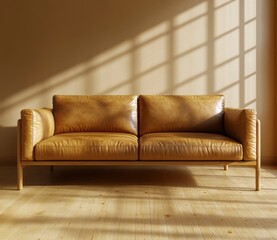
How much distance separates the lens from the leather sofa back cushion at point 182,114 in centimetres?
327

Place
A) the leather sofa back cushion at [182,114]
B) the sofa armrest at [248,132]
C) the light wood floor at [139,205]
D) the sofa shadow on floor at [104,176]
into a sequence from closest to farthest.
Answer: the light wood floor at [139,205]
the sofa armrest at [248,132]
the sofa shadow on floor at [104,176]
the leather sofa back cushion at [182,114]

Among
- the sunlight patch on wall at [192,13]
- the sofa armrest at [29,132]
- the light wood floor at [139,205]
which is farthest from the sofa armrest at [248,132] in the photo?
the sofa armrest at [29,132]

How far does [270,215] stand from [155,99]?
1.64m

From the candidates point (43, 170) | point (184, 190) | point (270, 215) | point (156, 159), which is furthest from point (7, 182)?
point (270, 215)

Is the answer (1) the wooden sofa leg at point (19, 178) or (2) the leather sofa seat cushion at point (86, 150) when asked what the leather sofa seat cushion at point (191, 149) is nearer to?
(2) the leather sofa seat cushion at point (86, 150)

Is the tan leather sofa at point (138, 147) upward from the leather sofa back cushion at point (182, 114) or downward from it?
downward

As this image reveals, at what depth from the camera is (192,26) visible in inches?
145

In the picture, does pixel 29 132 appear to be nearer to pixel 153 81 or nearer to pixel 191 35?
pixel 153 81

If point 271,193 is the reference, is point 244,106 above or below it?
above

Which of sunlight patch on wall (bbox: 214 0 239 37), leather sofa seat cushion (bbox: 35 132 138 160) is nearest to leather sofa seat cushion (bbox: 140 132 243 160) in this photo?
leather sofa seat cushion (bbox: 35 132 138 160)

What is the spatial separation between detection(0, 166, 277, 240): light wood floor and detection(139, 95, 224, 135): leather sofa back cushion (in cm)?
45

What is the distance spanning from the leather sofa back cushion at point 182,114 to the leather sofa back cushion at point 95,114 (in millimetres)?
145

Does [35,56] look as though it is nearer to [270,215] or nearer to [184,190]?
[184,190]

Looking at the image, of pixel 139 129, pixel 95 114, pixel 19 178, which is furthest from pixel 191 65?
pixel 19 178
